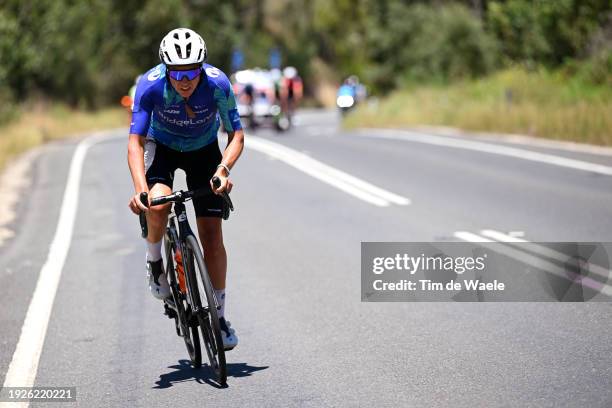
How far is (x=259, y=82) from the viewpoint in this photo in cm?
3825

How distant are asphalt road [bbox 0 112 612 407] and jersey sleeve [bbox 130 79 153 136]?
1429 mm

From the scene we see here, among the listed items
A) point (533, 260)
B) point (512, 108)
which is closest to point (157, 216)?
point (533, 260)

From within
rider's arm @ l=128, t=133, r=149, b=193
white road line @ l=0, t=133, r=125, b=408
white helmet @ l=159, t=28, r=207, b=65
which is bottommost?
white road line @ l=0, t=133, r=125, b=408

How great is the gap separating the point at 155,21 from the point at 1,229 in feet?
152

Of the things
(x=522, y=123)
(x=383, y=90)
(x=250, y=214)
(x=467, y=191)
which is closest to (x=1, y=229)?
(x=250, y=214)

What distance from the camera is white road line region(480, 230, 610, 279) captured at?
959 centimetres

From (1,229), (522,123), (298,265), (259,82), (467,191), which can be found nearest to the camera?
(298,265)

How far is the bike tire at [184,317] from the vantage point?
6992 millimetres

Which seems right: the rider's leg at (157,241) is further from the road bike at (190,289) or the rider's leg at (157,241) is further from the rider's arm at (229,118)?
the rider's arm at (229,118)

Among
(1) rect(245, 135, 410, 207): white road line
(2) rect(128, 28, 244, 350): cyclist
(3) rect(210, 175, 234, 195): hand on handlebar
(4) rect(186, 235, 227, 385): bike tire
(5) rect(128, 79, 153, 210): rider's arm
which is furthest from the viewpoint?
(1) rect(245, 135, 410, 207): white road line

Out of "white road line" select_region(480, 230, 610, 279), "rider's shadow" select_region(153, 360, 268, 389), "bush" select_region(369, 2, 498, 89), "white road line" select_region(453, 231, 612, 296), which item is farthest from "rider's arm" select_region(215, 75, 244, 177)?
"bush" select_region(369, 2, 498, 89)

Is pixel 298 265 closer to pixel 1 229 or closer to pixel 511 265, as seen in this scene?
pixel 511 265

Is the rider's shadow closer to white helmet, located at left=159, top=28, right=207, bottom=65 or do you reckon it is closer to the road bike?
the road bike

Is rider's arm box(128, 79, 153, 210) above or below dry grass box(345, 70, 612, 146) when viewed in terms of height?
above
